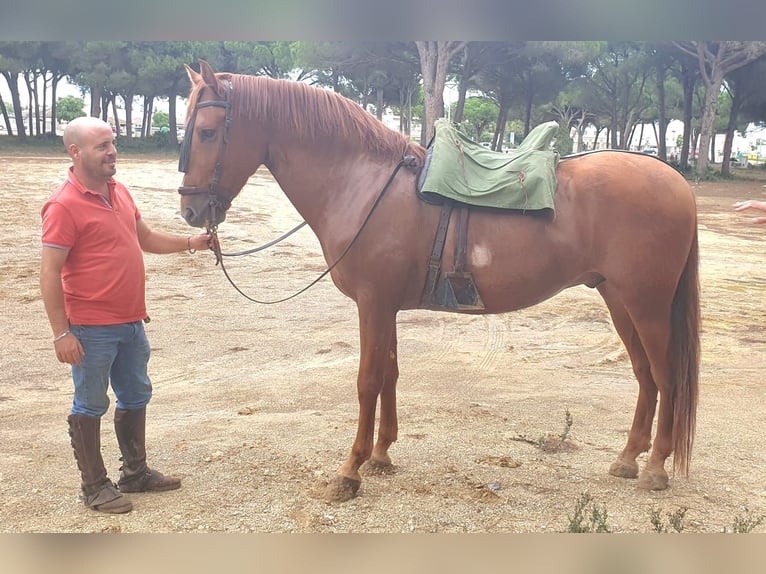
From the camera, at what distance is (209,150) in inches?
120

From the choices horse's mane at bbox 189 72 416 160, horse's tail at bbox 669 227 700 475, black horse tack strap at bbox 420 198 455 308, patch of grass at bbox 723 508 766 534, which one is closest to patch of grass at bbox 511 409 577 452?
horse's tail at bbox 669 227 700 475

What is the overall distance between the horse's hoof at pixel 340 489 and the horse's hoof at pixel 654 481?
160cm

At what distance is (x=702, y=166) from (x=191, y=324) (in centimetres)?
2436

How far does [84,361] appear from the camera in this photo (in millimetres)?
2883

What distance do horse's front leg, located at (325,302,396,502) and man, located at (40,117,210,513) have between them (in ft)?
3.21

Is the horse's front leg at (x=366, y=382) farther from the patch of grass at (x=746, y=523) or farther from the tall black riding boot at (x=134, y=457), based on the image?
the patch of grass at (x=746, y=523)

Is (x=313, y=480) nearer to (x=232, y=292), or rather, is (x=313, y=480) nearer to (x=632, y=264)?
(x=632, y=264)

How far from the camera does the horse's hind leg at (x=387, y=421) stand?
351 cm

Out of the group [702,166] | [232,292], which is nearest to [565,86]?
[702,166]

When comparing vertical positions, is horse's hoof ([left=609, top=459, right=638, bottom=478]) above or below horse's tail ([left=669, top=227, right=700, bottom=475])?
below

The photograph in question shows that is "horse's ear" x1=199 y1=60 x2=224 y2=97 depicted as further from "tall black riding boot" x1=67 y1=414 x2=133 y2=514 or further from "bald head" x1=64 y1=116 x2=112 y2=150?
"tall black riding boot" x1=67 y1=414 x2=133 y2=514

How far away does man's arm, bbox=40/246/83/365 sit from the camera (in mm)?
2682

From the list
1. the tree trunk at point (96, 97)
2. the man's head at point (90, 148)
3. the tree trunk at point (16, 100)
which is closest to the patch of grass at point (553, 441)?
the man's head at point (90, 148)

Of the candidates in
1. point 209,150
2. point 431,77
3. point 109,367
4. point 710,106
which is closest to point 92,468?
point 109,367
